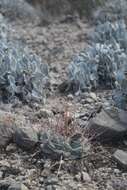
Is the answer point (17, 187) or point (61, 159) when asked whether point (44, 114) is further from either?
point (17, 187)

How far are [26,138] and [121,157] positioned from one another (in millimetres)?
679

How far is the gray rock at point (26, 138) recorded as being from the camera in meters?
4.03

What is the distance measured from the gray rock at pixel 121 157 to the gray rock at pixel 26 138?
0.57 meters

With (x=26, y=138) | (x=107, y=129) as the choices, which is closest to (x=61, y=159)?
(x=26, y=138)

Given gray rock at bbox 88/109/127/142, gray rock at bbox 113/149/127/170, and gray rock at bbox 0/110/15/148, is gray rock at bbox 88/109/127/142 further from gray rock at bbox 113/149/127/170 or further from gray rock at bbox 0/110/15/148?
gray rock at bbox 0/110/15/148

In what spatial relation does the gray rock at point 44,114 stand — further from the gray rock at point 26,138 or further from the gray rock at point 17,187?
the gray rock at point 17,187

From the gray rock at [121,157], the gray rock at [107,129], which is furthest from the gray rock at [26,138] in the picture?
the gray rock at [121,157]

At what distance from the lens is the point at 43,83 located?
5.08 m

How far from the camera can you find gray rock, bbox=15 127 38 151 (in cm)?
403

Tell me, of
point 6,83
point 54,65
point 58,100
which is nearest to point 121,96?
point 58,100

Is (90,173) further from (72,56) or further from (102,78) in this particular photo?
(72,56)

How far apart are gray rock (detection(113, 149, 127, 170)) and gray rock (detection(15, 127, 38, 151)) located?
1.86 feet

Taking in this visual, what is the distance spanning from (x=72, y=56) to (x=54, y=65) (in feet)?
0.92

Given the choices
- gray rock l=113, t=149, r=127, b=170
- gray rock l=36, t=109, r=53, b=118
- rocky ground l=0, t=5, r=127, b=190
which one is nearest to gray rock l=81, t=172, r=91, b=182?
rocky ground l=0, t=5, r=127, b=190
